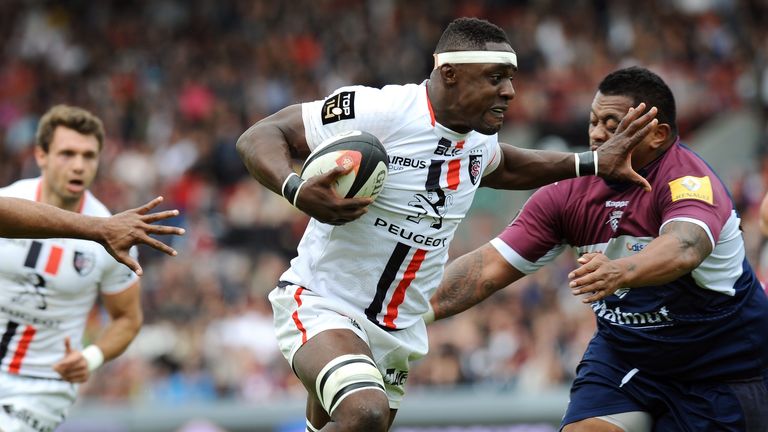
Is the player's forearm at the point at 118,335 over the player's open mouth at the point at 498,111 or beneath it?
beneath

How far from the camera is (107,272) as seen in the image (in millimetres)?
7895

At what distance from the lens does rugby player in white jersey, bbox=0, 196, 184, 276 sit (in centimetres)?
559

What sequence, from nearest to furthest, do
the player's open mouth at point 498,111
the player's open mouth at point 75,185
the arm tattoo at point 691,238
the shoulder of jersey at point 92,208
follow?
1. the arm tattoo at point 691,238
2. the player's open mouth at point 498,111
3. the player's open mouth at point 75,185
4. the shoulder of jersey at point 92,208

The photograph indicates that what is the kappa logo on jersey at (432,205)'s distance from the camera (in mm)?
6320

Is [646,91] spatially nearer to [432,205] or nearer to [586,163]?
[586,163]

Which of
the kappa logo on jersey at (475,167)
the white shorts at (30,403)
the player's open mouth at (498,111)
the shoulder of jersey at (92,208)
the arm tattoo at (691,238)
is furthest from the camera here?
the shoulder of jersey at (92,208)

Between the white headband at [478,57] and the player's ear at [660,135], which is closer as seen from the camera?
the white headband at [478,57]

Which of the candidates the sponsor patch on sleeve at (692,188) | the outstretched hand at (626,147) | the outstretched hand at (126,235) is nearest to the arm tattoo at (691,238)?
the sponsor patch on sleeve at (692,188)

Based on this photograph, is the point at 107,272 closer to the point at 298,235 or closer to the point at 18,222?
the point at 18,222

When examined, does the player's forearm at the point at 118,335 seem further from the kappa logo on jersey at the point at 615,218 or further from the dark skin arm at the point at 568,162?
the kappa logo on jersey at the point at 615,218

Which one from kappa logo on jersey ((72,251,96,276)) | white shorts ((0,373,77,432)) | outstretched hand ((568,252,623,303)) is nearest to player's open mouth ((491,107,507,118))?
outstretched hand ((568,252,623,303))

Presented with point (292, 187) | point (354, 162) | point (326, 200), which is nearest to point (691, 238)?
point (354, 162)

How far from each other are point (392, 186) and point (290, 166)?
0.61 m

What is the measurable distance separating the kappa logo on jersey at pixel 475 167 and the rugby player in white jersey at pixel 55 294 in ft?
8.59
